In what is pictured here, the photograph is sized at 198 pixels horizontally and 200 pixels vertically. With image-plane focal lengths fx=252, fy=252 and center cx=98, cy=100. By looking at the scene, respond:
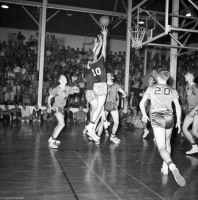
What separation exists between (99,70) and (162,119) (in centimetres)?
228

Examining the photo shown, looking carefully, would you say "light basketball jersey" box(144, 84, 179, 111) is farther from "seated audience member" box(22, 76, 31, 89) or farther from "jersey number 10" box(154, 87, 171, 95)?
"seated audience member" box(22, 76, 31, 89)

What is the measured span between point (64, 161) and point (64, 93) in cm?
176

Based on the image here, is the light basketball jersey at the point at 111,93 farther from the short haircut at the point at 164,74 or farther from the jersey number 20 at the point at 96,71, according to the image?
the short haircut at the point at 164,74

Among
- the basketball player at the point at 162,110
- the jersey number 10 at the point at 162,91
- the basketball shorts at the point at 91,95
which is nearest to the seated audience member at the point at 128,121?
the basketball shorts at the point at 91,95

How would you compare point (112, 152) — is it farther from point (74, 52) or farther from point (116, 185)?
point (74, 52)

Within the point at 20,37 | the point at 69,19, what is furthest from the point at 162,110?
the point at 20,37

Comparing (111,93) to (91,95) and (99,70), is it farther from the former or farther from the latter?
(99,70)

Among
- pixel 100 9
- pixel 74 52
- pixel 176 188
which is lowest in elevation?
pixel 176 188

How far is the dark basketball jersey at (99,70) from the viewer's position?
552 centimetres

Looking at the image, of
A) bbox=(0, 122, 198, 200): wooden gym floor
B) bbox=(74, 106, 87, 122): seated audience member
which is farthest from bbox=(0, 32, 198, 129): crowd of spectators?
bbox=(0, 122, 198, 200): wooden gym floor

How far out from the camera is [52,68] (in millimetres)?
15828

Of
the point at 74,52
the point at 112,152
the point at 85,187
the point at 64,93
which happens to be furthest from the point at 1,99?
the point at 85,187

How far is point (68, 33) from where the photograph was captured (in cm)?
1914

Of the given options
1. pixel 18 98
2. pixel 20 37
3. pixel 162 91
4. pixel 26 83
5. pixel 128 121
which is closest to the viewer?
pixel 162 91
